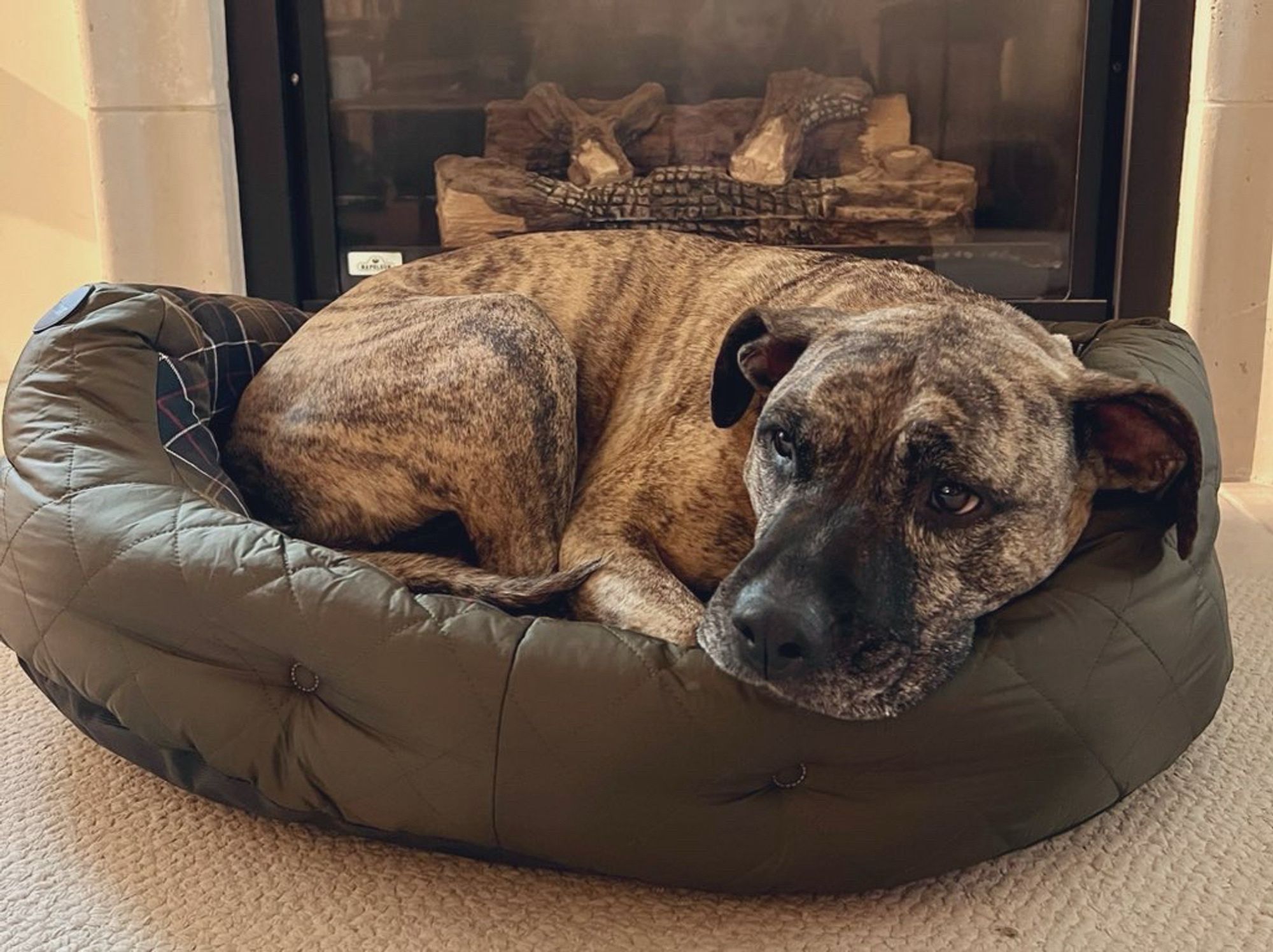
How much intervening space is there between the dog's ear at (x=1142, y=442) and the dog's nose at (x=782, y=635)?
44cm

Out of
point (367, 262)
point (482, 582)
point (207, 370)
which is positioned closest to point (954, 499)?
point (482, 582)

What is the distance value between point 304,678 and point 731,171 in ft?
Result: 6.40

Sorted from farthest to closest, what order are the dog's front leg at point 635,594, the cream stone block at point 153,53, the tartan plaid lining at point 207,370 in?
the cream stone block at point 153,53 → the tartan plaid lining at point 207,370 → the dog's front leg at point 635,594

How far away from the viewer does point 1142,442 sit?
1.44m

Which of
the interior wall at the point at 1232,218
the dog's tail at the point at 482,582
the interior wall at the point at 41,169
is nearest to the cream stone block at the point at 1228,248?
the interior wall at the point at 1232,218

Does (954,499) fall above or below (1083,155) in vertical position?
below

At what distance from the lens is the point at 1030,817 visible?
→ 4.46 feet

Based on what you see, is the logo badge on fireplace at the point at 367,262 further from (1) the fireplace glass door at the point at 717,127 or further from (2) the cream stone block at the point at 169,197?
(2) the cream stone block at the point at 169,197

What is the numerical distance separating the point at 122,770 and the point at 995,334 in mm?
1238

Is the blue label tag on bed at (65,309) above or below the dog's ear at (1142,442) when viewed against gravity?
above

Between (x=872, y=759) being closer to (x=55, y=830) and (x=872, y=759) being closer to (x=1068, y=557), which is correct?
(x=1068, y=557)

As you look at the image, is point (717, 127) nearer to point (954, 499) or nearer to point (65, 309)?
point (65, 309)

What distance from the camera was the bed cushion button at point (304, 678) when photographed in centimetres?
138

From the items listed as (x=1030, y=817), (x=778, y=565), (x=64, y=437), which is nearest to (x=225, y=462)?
(x=64, y=437)
